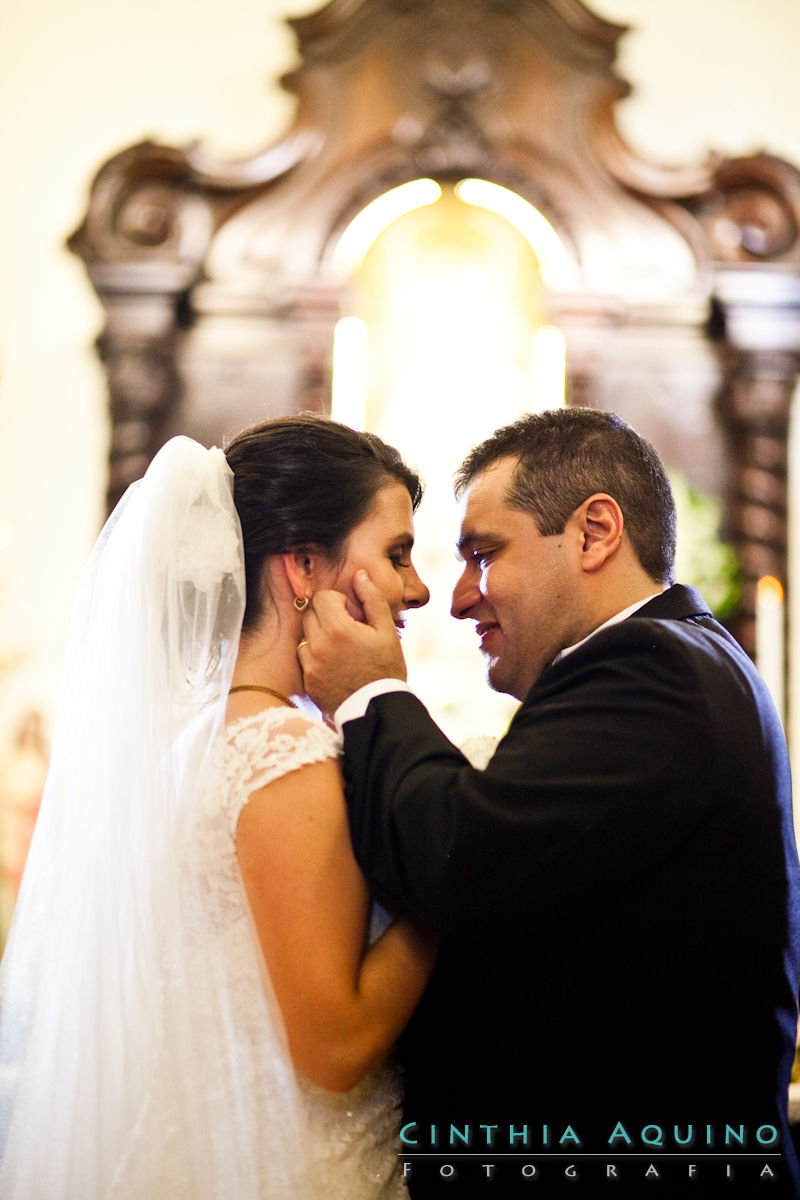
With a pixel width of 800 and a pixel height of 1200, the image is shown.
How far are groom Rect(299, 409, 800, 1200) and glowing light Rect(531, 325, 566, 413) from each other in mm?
2913

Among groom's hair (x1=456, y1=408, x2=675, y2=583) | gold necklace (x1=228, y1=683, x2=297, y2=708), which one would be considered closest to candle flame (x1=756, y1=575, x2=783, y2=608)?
groom's hair (x1=456, y1=408, x2=675, y2=583)

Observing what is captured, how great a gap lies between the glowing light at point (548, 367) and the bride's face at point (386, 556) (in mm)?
2579

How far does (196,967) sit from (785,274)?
3989 mm

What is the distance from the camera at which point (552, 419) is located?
2.33 meters

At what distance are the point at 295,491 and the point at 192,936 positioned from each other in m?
0.82

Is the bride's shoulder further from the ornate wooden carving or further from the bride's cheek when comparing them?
the ornate wooden carving

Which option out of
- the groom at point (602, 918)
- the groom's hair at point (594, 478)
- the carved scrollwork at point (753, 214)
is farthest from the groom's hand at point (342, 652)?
the carved scrollwork at point (753, 214)

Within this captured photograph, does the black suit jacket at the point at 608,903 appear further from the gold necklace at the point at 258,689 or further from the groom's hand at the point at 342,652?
the gold necklace at the point at 258,689

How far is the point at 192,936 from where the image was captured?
74.9 inches

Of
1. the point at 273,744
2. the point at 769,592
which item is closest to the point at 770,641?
the point at 769,592

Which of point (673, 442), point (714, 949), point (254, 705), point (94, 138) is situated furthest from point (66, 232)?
point (714, 949)

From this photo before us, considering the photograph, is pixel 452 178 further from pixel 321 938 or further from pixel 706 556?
pixel 321 938

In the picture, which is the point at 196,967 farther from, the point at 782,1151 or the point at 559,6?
the point at 559,6

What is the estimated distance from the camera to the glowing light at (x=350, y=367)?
186 inches
